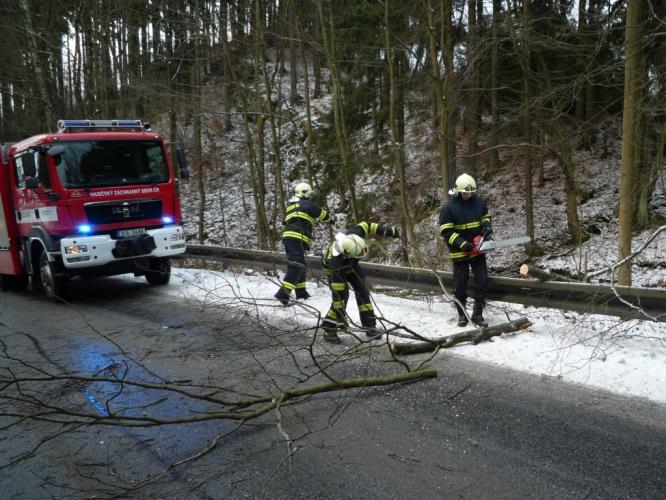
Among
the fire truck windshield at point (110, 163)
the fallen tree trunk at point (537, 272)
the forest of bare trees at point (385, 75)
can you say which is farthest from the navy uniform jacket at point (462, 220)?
the fire truck windshield at point (110, 163)

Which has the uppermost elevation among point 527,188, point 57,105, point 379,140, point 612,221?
point 57,105

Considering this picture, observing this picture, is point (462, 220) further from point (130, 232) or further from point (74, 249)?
point (74, 249)

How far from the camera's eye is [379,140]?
1988 cm

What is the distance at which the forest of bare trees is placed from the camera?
8719 mm

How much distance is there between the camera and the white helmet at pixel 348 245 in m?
5.71

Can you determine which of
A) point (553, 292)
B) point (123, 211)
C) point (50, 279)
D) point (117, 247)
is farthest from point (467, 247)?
point (50, 279)

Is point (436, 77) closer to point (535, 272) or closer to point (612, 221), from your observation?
point (535, 272)

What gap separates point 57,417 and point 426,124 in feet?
64.4

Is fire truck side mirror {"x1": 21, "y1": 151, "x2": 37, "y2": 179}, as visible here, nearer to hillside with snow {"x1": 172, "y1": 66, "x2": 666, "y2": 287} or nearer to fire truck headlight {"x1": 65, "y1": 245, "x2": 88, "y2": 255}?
fire truck headlight {"x1": 65, "y1": 245, "x2": 88, "y2": 255}

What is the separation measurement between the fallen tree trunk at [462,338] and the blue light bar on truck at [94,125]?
681 centimetres

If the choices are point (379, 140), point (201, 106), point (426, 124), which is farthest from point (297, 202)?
point (426, 124)

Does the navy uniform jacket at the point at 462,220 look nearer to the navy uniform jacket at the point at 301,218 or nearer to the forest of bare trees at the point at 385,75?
the navy uniform jacket at the point at 301,218

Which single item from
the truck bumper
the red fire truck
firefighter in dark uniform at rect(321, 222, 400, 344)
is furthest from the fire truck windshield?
firefighter in dark uniform at rect(321, 222, 400, 344)

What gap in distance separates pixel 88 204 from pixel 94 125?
5.52 ft
